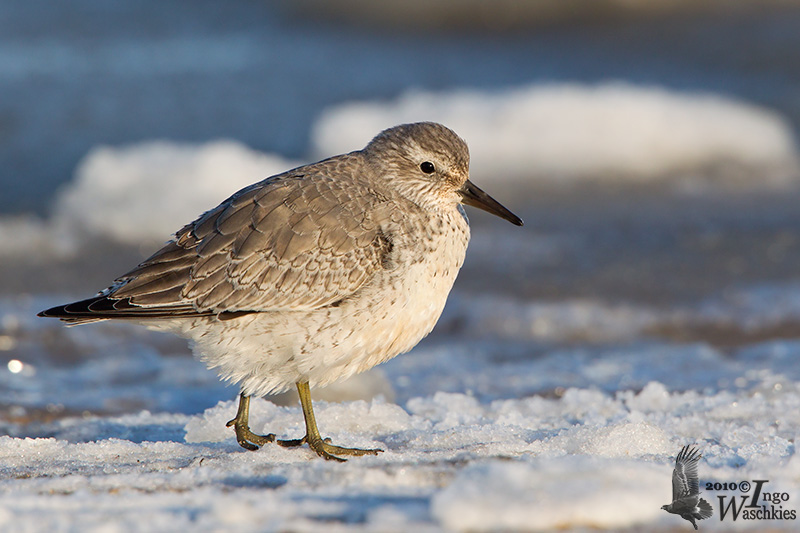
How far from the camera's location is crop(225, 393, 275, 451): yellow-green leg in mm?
4973

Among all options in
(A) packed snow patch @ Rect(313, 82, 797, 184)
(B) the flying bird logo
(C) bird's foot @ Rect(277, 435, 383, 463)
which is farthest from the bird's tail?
(A) packed snow patch @ Rect(313, 82, 797, 184)

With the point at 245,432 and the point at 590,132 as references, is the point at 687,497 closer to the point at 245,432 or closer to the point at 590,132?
the point at 245,432

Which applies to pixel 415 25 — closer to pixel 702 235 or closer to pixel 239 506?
pixel 702 235

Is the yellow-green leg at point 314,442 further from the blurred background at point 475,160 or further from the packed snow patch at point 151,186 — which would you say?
the packed snow patch at point 151,186

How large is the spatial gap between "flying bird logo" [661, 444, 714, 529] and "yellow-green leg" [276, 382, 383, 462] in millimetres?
1475

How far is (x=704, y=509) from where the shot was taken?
343cm

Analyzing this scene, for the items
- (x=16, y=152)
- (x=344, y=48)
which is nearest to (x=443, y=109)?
(x=344, y=48)

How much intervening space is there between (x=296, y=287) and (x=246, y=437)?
81 centimetres

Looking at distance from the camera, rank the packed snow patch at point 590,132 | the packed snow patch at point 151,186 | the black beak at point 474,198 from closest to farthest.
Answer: the black beak at point 474,198 < the packed snow patch at point 151,186 < the packed snow patch at point 590,132

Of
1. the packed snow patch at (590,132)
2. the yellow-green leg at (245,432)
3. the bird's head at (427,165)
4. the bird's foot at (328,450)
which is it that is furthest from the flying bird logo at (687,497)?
the packed snow patch at (590,132)

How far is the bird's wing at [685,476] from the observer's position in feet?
11.5

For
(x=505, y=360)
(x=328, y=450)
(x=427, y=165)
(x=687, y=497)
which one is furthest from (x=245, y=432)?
(x=505, y=360)

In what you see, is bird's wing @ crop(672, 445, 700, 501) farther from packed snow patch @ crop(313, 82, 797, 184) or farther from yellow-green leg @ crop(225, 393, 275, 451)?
packed snow patch @ crop(313, 82, 797, 184)

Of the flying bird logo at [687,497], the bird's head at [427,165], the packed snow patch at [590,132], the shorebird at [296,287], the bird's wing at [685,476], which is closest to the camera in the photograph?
the flying bird logo at [687,497]
